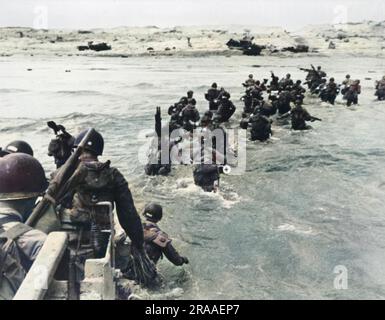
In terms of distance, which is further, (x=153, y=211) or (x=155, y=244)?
(x=153, y=211)

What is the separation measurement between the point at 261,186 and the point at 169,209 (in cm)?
306

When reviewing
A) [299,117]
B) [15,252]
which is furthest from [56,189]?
[299,117]

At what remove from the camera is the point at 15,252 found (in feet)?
19.2

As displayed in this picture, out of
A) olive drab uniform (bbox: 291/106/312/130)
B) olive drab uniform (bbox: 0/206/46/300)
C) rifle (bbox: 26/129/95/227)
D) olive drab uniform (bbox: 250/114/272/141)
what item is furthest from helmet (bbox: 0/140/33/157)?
olive drab uniform (bbox: 291/106/312/130)

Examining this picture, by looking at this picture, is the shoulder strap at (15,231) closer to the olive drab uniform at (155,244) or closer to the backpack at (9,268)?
the backpack at (9,268)

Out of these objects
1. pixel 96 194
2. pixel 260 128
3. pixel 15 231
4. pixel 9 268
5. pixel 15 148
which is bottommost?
pixel 260 128

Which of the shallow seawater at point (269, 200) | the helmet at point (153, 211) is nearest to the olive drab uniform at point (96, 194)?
the helmet at point (153, 211)

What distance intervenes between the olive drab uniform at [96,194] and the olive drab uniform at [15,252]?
3.14ft

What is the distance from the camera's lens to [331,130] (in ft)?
69.4

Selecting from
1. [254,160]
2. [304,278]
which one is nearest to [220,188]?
[254,160]

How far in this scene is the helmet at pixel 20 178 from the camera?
23.4ft

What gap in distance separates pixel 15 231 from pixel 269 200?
26.2 feet

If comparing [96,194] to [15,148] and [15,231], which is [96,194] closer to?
[15,231]

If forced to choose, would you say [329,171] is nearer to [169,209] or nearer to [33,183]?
[169,209]
